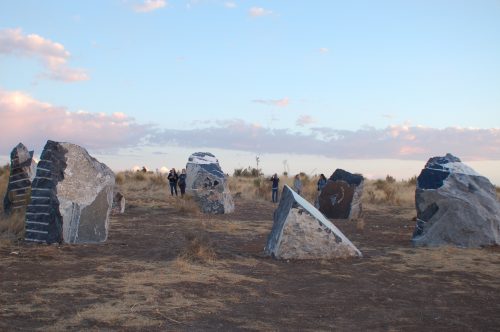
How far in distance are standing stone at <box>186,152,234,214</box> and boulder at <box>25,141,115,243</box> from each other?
287 inches

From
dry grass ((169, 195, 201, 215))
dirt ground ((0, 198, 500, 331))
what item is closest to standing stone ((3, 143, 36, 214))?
dirt ground ((0, 198, 500, 331))

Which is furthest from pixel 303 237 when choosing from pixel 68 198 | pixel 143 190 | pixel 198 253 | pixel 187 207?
pixel 143 190

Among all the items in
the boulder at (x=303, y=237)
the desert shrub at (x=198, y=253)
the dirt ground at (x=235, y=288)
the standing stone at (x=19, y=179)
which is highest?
the standing stone at (x=19, y=179)

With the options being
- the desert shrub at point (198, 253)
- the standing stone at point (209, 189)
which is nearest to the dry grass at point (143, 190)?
the standing stone at point (209, 189)

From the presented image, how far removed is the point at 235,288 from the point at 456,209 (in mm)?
6283

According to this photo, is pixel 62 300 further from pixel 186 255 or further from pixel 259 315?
pixel 186 255

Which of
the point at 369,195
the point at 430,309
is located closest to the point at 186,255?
the point at 430,309

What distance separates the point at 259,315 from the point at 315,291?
161 centimetres

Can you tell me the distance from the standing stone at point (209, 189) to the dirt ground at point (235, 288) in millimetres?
6229

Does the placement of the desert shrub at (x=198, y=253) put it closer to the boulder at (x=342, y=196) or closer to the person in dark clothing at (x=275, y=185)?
the boulder at (x=342, y=196)

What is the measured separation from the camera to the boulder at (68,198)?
35.3ft

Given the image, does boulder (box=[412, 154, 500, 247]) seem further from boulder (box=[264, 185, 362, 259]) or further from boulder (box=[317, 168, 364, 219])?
boulder (box=[317, 168, 364, 219])

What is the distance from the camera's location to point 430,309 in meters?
6.91

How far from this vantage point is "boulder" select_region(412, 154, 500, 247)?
466 inches
